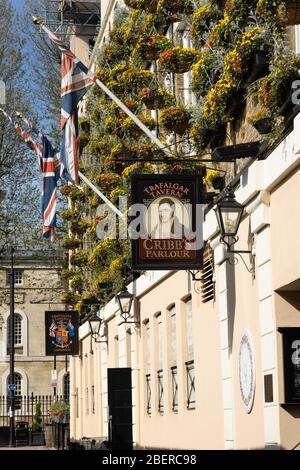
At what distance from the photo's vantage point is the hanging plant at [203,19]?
17.1 m

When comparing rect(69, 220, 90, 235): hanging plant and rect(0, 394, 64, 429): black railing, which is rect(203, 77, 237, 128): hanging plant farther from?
rect(0, 394, 64, 429): black railing

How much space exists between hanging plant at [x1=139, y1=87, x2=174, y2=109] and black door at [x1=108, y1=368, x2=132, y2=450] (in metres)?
5.86

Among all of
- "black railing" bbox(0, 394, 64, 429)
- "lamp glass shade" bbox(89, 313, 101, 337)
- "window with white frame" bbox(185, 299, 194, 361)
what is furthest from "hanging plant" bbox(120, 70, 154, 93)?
"black railing" bbox(0, 394, 64, 429)

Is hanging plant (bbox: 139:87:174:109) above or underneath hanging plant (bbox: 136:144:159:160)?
above

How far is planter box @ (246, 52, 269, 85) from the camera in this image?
14.2 m

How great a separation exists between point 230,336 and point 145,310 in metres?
7.81

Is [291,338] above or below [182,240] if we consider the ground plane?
below

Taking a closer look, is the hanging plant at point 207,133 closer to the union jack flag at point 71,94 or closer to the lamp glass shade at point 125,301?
the union jack flag at point 71,94

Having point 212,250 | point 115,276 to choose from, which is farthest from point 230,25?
point 115,276

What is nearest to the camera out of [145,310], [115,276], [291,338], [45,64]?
[291,338]

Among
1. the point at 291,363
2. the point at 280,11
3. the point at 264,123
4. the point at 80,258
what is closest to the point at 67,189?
the point at 80,258

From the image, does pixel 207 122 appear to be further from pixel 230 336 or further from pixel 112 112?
pixel 112 112

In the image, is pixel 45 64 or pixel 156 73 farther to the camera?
pixel 45 64
